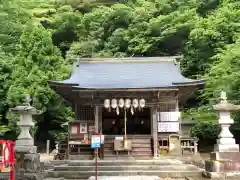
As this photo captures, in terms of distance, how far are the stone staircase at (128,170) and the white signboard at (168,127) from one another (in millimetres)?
3380

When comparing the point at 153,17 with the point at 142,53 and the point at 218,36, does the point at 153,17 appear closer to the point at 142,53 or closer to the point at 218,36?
the point at 142,53

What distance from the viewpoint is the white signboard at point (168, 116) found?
17781 millimetres

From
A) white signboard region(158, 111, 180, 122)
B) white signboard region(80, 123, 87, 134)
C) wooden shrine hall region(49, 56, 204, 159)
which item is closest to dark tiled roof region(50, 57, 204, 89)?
wooden shrine hall region(49, 56, 204, 159)

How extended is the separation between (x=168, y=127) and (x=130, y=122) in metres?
3.70

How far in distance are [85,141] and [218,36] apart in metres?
15.7

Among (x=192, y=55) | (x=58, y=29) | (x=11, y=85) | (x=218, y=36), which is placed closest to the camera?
(x=11, y=85)

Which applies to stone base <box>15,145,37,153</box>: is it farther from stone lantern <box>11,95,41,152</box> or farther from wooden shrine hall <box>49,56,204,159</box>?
wooden shrine hall <box>49,56,204,159</box>

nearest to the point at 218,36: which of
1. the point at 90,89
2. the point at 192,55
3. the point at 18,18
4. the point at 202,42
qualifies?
the point at 202,42

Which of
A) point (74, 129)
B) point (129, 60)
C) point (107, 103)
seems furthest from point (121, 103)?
point (129, 60)

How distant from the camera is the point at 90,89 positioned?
1622cm

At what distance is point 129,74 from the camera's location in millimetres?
19984

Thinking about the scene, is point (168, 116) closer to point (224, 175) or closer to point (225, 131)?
point (225, 131)

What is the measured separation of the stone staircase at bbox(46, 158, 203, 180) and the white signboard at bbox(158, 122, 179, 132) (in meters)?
3.38

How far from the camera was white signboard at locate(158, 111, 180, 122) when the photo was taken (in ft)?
58.3
